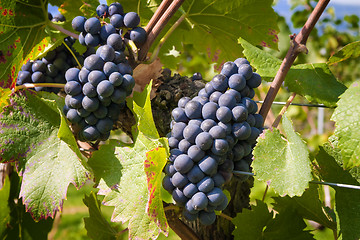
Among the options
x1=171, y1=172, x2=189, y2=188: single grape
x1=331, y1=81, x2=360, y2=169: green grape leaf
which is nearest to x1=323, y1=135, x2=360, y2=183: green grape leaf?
x1=331, y1=81, x2=360, y2=169: green grape leaf

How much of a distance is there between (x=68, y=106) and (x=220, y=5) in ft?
1.71

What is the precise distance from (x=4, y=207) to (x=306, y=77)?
991mm

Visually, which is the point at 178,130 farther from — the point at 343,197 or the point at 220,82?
the point at 343,197

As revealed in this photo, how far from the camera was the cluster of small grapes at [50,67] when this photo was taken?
1020 mm

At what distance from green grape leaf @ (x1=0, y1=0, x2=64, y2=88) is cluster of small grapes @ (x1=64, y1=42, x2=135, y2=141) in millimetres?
188

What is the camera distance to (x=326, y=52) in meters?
3.78

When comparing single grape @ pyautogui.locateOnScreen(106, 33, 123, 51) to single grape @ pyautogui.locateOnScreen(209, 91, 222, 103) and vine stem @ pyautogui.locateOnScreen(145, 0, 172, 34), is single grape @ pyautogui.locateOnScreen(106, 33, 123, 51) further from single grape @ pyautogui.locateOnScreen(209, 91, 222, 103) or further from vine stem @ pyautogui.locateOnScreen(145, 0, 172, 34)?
single grape @ pyautogui.locateOnScreen(209, 91, 222, 103)

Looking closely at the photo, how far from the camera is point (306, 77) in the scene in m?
0.90

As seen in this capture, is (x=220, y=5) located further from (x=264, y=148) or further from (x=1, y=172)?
(x=1, y=172)

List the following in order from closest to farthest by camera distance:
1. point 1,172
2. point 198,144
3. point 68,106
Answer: point 198,144, point 68,106, point 1,172

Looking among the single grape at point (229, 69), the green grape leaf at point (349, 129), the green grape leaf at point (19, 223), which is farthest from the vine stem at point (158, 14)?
the green grape leaf at point (19, 223)

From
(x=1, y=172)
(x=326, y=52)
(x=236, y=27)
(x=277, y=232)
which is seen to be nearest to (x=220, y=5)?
(x=236, y=27)

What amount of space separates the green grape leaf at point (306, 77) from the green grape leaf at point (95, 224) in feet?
1.78

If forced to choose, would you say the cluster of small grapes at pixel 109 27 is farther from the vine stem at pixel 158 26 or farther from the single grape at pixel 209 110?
the single grape at pixel 209 110
